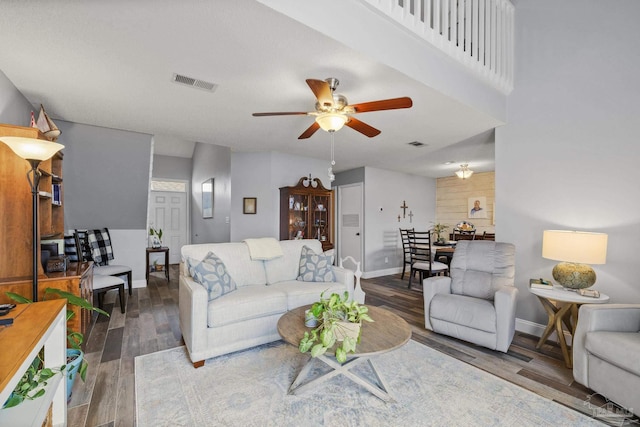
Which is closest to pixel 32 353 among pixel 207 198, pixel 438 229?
pixel 207 198

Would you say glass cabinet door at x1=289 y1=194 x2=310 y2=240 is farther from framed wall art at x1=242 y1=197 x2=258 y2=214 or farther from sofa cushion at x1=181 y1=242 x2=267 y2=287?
sofa cushion at x1=181 y1=242 x2=267 y2=287

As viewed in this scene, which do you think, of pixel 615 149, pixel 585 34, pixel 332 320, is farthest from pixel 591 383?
pixel 585 34

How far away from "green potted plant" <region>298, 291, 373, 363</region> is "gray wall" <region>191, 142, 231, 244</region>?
353cm

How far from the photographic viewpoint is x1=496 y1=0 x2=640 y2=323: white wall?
8.24ft

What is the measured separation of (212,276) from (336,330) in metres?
1.32

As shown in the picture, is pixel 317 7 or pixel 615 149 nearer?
pixel 317 7

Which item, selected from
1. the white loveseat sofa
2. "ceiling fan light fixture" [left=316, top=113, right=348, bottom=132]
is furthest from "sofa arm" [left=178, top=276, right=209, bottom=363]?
"ceiling fan light fixture" [left=316, top=113, right=348, bottom=132]

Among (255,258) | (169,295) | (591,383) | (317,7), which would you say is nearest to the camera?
(317,7)

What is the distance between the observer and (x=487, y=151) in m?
4.62

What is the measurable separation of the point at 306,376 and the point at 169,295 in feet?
10.1

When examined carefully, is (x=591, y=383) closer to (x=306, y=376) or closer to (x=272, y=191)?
(x=306, y=376)

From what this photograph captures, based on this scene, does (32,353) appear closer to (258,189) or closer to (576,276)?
(576,276)

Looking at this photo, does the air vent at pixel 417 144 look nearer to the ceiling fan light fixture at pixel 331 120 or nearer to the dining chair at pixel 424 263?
the dining chair at pixel 424 263

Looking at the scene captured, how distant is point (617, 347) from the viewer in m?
1.75
